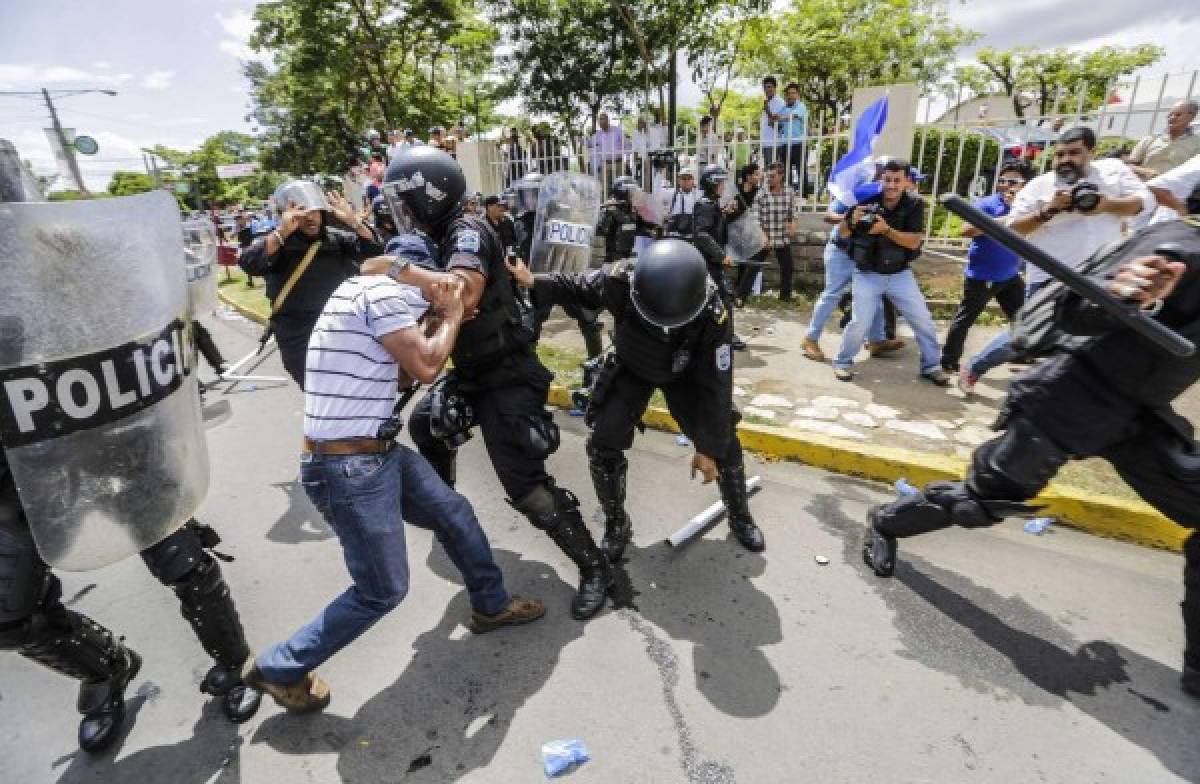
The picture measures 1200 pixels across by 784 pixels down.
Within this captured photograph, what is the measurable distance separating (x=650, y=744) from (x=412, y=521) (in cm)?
115

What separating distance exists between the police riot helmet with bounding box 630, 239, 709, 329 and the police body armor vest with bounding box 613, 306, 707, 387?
0.45ft

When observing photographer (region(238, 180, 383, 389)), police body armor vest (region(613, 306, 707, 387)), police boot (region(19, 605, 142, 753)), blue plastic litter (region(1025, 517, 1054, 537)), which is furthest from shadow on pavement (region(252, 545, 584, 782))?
blue plastic litter (region(1025, 517, 1054, 537))

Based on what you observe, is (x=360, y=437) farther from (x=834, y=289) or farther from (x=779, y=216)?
(x=779, y=216)

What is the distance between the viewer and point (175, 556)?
2.00 metres

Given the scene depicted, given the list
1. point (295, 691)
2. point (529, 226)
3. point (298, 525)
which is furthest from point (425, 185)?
point (529, 226)

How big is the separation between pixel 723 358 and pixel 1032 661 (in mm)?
1626

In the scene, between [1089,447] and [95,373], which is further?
[1089,447]

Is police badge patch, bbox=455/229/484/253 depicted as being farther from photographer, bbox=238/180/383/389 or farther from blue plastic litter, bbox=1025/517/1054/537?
blue plastic litter, bbox=1025/517/1054/537

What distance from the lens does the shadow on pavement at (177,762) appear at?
1953 millimetres

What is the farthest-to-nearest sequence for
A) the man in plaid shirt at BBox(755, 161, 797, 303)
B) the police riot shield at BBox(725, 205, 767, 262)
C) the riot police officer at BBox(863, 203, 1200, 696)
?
the man in plaid shirt at BBox(755, 161, 797, 303) → the police riot shield at BBox(725, 205, 767, 262) → the riot police officer at BBox(863, 203, 1200, 696)

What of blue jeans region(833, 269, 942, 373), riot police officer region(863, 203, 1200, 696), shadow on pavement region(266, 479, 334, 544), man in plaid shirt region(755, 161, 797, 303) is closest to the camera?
riot police officer region(863, 203, 1200, 696)

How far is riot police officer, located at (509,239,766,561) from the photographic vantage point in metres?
2.38

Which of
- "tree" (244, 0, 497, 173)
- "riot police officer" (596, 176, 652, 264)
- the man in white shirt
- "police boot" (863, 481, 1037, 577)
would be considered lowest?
"police boot" (863, 481, 1037, 577)

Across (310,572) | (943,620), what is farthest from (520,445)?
(943,620)
